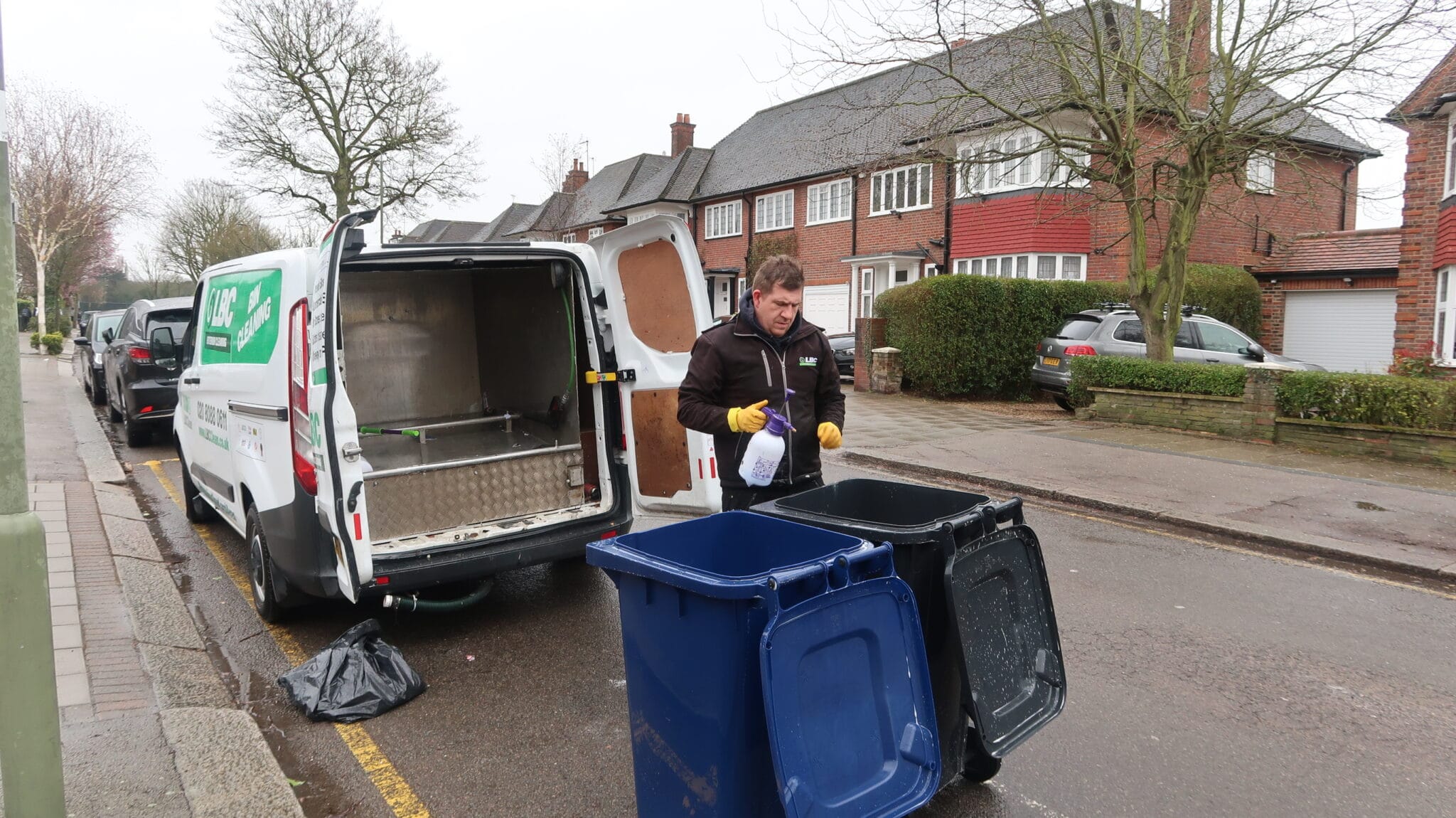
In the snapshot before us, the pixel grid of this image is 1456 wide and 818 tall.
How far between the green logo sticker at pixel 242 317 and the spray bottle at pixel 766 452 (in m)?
2.45

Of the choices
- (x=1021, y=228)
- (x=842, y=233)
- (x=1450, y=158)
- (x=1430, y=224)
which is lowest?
(x=1430, y=224)

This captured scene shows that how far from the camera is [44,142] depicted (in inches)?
1201

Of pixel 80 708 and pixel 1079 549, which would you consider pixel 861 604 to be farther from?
pixel 1079 549

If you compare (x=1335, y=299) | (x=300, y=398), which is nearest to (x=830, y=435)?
(x=300, y=398)

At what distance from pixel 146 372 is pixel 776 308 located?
33.1 feet

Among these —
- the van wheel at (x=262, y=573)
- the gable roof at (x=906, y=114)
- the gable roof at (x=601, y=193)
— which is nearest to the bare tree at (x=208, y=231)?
the gable roof at (x=601, y=193)

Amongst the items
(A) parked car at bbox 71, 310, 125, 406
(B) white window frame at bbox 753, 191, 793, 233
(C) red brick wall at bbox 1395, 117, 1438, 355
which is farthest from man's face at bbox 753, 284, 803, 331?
(B) white window frame at bbox 753, 191, 793, 233

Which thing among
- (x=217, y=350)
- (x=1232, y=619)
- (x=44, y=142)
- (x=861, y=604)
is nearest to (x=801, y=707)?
(x=861, y=604)

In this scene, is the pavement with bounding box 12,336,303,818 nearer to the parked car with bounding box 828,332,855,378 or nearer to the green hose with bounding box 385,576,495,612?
the green hose with bounding box 385,576,495,612

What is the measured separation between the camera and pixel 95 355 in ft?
51.4

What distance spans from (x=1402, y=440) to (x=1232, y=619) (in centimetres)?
658

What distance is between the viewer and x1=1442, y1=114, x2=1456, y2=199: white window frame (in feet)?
45.9

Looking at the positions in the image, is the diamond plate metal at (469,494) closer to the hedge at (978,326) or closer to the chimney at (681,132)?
the hedge at (978,326)

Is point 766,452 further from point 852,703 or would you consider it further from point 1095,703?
point 1095,703
